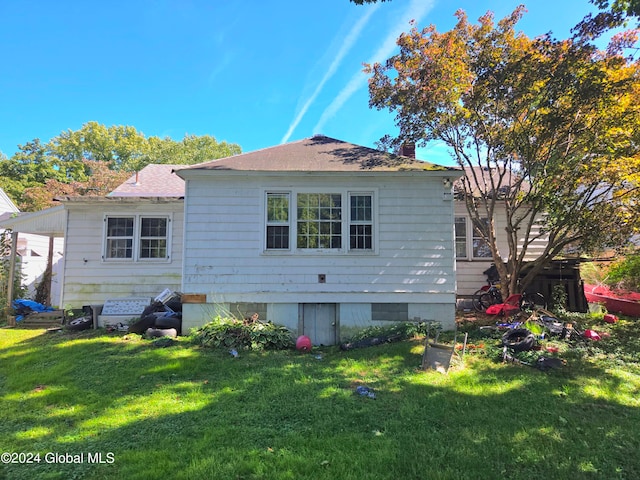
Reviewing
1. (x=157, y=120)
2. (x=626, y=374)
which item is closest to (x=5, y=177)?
(x=157, y=120)

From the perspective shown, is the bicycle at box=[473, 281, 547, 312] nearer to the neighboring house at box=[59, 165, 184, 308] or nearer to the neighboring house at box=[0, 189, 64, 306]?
the neighboring house at box=[59, 165, 184, 308]

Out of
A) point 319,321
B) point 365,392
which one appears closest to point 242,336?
point 319,321

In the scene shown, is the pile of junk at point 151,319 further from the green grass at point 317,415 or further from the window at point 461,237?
the window at point 461,237

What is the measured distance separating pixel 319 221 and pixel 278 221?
0.93 m

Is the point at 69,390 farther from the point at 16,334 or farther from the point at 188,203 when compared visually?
the point at 16,334

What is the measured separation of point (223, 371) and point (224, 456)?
8.54 feet

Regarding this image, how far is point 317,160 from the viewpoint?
8.17 metres

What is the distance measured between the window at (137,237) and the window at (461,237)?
9011 mm

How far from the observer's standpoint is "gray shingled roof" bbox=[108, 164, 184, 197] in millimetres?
10859

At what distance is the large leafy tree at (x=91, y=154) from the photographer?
29719 mm

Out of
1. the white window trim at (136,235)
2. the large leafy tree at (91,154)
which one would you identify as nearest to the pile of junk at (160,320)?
the white window trim at (136,235)

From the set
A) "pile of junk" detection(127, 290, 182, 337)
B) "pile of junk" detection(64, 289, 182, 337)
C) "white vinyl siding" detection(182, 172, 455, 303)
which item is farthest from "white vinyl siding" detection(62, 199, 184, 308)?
"white vinyl siding" detection(182, 172, 455, 303)

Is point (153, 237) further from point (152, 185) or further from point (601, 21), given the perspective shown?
point (601, 21)

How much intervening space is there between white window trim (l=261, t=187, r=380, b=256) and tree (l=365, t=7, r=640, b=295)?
9.72ft
